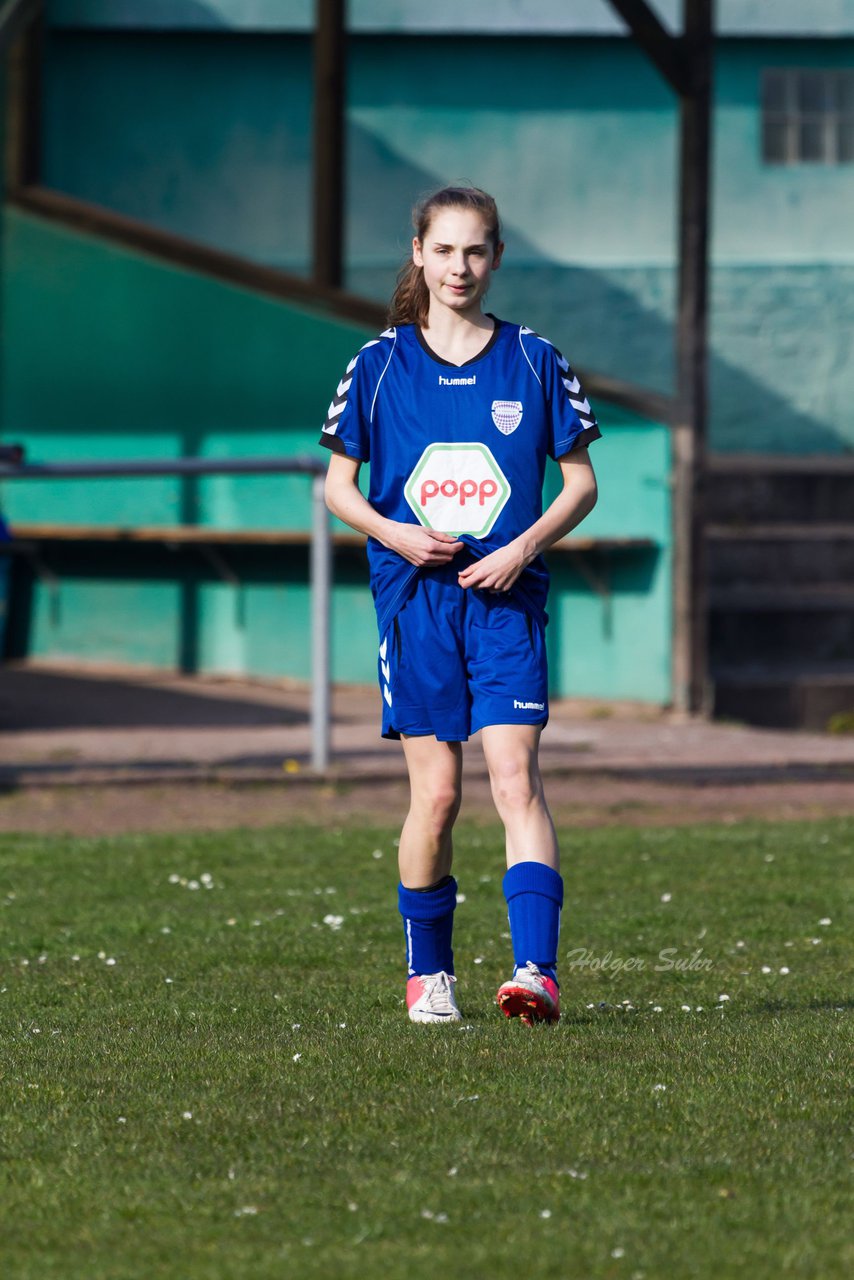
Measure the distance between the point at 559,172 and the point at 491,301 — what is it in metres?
1.40

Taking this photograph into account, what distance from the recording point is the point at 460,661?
16.6 ft

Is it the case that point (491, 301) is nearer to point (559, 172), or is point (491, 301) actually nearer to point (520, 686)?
point (559, 172)

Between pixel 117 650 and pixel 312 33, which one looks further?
pixel 312 33

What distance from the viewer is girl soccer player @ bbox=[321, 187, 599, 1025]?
4992 millimetres

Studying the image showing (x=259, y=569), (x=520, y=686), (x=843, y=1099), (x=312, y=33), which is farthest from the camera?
(x=312, y=33)

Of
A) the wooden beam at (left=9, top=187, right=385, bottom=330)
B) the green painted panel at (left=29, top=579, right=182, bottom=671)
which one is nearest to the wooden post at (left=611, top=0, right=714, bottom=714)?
the wooden beam at (left=9, top=187, right=385, bottom=330)

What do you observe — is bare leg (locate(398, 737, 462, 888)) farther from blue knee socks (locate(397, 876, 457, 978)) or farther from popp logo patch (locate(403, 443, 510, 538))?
popp logo patch (locate(403, 443, 510, 538))

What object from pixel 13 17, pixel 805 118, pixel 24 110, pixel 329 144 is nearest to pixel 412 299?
pixel 13 17

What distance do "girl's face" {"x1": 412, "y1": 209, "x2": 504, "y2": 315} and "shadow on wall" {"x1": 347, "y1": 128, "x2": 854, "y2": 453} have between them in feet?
46.0

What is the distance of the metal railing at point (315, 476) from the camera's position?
10.5 m

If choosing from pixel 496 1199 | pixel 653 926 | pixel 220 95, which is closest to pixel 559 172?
pixel 220 95

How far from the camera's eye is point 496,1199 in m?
3.64

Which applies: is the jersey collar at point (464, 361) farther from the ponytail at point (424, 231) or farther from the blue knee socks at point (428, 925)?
the blue knee socks at point (428, 925)

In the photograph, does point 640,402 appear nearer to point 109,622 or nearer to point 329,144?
point 329,144
